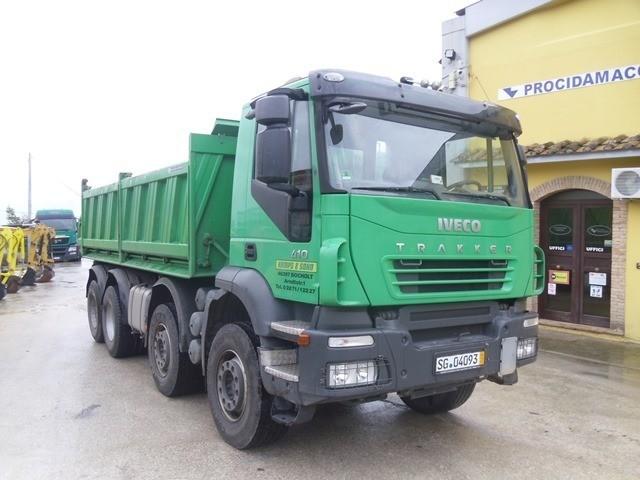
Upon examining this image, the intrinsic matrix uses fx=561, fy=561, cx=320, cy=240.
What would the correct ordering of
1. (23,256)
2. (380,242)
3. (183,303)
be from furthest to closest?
(23,256), (183,303), (380,242)

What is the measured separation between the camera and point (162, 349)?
20.0 ft

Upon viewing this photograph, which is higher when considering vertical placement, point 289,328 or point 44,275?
point 289,328

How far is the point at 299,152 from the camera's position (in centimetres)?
380

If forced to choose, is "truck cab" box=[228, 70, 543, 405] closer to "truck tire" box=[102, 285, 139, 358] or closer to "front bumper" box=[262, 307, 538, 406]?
"front bumper" box=[262, 307, 538, 406]

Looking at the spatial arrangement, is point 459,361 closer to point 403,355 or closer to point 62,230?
point 403,355

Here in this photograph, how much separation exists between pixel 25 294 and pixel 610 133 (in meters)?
15.1

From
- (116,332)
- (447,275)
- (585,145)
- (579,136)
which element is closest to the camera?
(447,275)

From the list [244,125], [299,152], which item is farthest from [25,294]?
[299,152]

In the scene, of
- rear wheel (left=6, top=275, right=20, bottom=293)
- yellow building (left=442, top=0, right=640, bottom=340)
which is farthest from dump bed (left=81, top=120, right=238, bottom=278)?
rear wheel (left=6, top=275, right=20, bottom=293)

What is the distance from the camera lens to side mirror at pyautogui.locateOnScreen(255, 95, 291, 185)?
370 centimetres

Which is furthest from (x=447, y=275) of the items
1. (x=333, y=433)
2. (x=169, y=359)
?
(x=169, y=359)

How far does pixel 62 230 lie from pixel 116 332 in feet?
77.1

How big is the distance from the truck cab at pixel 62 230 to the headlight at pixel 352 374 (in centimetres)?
2787

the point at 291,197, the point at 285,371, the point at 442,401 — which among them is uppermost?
the point at 291,197
